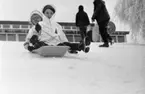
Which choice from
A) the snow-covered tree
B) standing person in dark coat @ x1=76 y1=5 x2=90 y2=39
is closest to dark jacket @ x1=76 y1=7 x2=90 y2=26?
standing person in dark coat @ x1=76 y1=5 x2=90 y2=39

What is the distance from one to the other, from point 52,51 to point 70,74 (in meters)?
0.55

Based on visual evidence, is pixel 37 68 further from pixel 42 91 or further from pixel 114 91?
pixel 114 91

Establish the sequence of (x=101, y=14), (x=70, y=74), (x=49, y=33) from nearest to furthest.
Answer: (x=70, y=74), (x=49, y=33), (x=101, y=14)

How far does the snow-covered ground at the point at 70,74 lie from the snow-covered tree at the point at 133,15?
97.3 inches

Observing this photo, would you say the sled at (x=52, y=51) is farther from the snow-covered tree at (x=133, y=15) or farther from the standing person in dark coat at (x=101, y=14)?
the snow-covered tree at (x=133, y=15)

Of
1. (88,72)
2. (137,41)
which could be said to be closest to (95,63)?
(88,72)

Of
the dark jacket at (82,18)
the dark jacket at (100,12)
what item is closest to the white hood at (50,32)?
the dark jacket at (100,12)

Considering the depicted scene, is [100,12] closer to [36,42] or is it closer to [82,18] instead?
[82,18]

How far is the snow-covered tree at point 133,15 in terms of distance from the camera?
278 inches

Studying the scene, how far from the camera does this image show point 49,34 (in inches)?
165

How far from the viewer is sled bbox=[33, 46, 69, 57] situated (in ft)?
13.4

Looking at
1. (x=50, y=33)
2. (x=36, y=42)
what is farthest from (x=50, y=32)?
(x=36, y=42)

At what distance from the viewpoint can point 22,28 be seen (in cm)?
1333

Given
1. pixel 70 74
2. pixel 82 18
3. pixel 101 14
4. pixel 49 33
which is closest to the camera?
pixel 70 74
